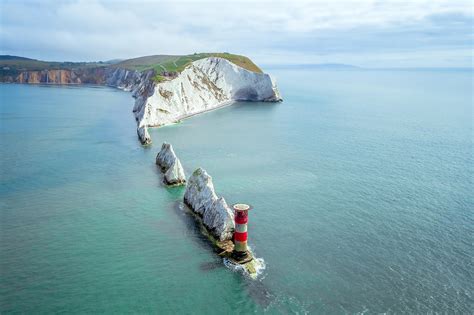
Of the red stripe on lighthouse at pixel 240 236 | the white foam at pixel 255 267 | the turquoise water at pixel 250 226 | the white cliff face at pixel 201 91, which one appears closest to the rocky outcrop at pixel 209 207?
the turquoise water at pixel 250 226

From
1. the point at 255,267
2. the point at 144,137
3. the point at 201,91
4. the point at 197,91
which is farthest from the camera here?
the point at 201,91

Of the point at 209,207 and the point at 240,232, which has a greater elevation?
the point at 209,207

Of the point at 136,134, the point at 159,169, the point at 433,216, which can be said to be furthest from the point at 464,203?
the point at 136,134

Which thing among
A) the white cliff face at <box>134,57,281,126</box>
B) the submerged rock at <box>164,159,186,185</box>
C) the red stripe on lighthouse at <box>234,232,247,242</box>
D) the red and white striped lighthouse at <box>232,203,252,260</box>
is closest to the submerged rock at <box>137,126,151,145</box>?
the white cliff face at <box>134,57,281,126</box>

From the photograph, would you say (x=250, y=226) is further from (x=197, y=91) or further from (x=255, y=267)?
(x=197, y=91)

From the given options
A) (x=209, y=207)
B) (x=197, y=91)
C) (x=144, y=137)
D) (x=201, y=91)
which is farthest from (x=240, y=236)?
(x=201, y=91)

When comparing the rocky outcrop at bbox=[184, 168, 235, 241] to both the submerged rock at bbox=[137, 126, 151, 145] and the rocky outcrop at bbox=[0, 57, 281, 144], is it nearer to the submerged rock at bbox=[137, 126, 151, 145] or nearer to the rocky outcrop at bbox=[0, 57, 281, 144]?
the submerged rock at bbox=[137, 126, 151, 145]

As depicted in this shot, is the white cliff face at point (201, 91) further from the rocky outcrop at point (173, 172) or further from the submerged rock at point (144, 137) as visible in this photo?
the rocky outcrop at point (173, 172)
